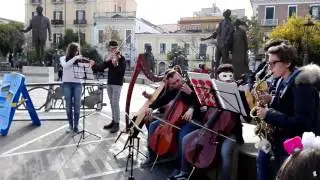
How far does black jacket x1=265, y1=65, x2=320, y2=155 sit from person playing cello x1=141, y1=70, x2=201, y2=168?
186 centimetres

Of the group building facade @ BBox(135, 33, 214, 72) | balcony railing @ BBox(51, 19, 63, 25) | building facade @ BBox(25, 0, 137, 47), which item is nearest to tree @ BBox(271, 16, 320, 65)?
building facade @ BBox(135, 33, 214, 72)

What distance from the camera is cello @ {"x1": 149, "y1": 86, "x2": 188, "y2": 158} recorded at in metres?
5.45

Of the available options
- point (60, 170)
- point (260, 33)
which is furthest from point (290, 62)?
point (260, 33)

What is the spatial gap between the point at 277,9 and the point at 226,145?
46040mm

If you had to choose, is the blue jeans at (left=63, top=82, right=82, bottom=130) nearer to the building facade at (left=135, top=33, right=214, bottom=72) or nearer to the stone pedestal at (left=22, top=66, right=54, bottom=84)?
the stone pedestal at (left=22, top=66, right=54, bottom=84)

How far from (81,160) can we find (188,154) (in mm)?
2097

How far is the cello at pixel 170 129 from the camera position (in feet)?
17.9

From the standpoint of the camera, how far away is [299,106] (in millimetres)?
3248

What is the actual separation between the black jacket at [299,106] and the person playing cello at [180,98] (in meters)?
1.86

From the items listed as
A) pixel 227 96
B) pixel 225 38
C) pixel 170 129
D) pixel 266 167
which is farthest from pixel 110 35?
pixel 266 167

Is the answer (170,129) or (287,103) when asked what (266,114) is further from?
(170,129)

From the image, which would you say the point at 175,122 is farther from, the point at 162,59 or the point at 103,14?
the point at 103,14

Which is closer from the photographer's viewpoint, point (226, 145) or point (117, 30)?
point (226, 145)

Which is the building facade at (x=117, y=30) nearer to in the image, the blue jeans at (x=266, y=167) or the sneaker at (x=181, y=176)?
the sneaker at (x=181, y=176)
